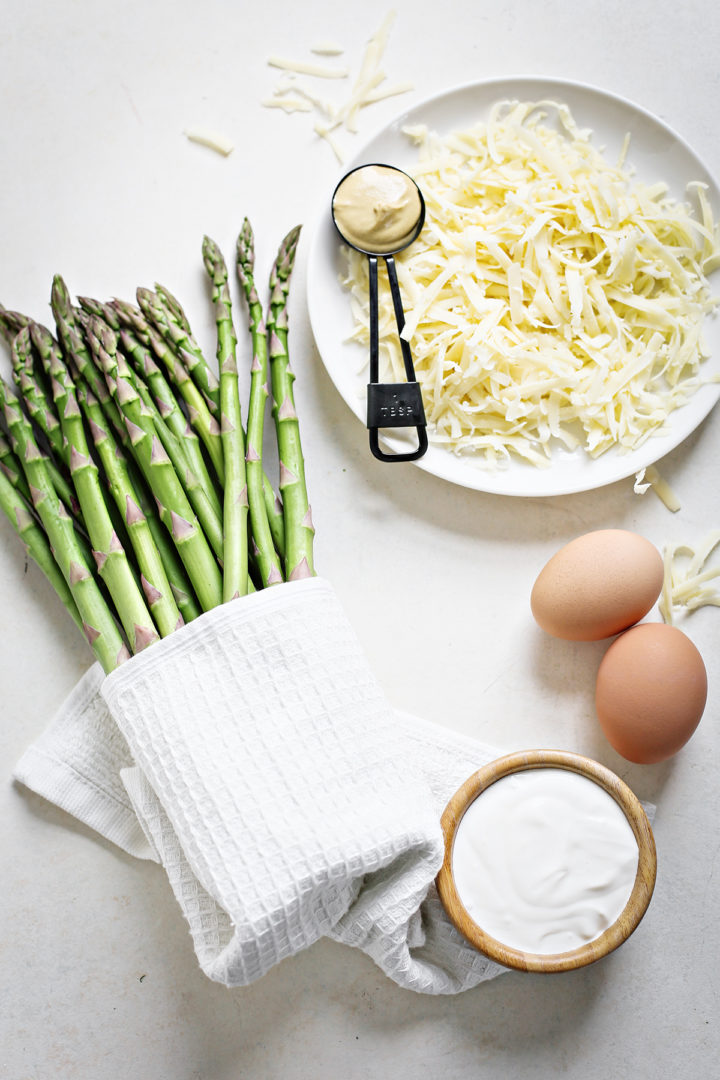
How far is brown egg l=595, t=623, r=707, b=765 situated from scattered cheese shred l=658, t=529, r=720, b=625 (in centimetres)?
12

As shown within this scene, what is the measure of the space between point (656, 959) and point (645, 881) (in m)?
0.29

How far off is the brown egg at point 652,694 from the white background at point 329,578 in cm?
12

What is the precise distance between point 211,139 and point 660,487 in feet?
3.27

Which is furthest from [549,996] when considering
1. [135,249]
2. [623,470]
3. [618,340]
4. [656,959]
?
[135,249]

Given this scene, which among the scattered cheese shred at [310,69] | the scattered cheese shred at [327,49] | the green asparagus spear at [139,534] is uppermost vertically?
the scattered cheese shred at [327,49]

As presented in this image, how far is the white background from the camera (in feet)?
4.00

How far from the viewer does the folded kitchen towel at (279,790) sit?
97cm

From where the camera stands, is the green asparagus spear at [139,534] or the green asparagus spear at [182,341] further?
the green asparagus spear at [182,341]

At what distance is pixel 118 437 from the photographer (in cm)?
124

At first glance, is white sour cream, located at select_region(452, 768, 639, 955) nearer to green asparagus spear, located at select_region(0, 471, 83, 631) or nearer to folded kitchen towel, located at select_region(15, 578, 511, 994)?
folded kitchen towel, located at select_region(15, 578, 511, 994)

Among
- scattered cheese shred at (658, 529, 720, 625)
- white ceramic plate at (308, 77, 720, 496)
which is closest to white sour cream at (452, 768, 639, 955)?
scattered cheese shred at (658, 529, 720, 625)

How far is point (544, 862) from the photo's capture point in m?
1.07

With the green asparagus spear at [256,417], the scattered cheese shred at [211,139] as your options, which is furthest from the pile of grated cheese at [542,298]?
the scattered cheese shred at [211,139]

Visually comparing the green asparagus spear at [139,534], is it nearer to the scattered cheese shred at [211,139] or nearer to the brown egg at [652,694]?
the scattered cheese shred at [211,139]
